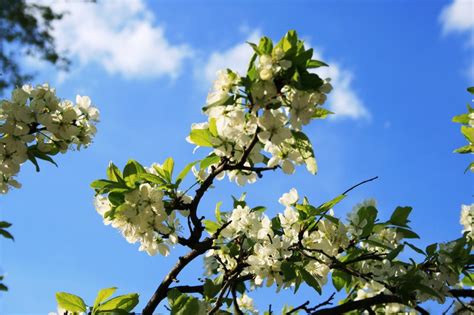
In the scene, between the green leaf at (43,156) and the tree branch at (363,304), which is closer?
the tree branch at (363,304)

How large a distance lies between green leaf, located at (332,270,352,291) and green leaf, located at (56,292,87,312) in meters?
1.02

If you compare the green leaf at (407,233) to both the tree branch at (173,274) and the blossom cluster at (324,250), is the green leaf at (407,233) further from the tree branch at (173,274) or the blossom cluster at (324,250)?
the tree branch at (173,274)

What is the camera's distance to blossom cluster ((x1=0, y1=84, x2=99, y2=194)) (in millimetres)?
2188

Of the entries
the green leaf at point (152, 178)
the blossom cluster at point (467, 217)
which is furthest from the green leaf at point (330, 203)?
the blossom cluster at point (467, 217)

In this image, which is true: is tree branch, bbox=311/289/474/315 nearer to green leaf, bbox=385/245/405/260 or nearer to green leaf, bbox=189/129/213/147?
green leaf, bbox=385/245/405/260

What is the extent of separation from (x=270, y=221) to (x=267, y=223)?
18 millimetres

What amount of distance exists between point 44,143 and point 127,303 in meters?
0.77

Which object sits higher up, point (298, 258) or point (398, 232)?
point (398, 232)

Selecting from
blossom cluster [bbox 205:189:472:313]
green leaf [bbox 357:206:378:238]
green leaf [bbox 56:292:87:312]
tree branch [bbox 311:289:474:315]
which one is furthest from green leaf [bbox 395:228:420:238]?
green leaf [bbox 56:292:87:312]

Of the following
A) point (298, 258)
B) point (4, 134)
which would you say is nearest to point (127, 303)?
point (298, 258)

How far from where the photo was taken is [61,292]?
2039mm

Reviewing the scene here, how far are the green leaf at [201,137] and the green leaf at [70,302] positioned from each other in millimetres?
748

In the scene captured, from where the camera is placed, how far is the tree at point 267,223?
1.68 m

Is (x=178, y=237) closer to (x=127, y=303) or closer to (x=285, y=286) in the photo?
(x=127, y=303)
